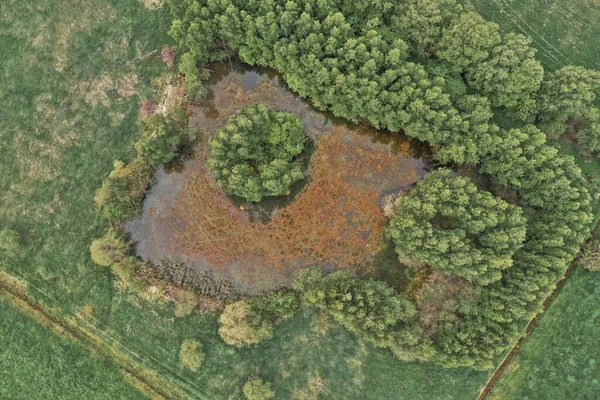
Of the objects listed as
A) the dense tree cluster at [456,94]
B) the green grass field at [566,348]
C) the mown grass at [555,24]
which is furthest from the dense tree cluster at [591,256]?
the mown grass at [555,24]

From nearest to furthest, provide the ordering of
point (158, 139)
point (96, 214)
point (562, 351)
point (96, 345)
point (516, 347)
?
point (562, 351), point (516, 347), point (158, 139), point (96, 345), point (96, 214)

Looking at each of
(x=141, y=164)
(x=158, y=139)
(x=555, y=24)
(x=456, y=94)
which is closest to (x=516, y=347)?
(x=456, y=94)

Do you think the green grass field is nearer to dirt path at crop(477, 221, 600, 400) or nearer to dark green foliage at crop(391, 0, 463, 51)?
dirt path at crop(477, 221, 600, 400)

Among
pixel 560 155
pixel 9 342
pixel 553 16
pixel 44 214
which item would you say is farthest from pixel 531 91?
pixel 9 342

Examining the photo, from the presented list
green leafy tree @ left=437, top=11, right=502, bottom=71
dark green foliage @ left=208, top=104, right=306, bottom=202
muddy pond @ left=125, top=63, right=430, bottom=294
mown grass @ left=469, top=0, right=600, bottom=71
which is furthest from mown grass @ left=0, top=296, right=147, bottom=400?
mown grass @ left=469, top=0, right=600, bottom=71

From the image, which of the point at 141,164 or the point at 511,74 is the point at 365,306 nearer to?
the point at 511,74

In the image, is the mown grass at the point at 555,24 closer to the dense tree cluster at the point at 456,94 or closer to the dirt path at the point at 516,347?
the dense tree cluster at the point at 456,94
